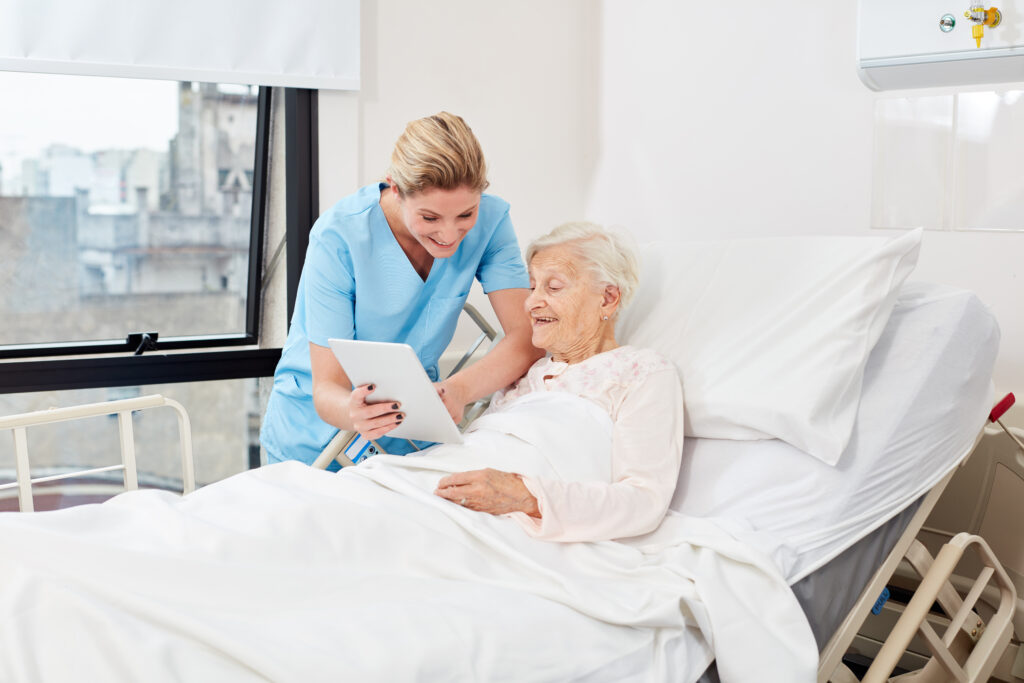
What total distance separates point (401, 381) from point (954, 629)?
1121mm

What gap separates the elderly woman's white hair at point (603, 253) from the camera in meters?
1.86

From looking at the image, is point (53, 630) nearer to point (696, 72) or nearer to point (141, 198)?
point (141, 198)

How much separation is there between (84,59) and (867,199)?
2.06 meters

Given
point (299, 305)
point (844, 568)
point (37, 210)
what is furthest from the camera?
point (37, 210)

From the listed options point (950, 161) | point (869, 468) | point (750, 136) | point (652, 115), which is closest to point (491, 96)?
point (652, 115)

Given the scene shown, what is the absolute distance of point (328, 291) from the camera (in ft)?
6.25

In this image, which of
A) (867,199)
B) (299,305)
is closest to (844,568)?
(867,199)

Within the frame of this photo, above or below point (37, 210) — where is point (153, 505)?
below

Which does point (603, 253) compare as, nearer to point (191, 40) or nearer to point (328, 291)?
point (328, 291)

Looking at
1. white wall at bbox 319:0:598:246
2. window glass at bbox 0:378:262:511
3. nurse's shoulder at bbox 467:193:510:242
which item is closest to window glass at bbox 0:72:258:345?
window glass at bbox 0:378:262:511

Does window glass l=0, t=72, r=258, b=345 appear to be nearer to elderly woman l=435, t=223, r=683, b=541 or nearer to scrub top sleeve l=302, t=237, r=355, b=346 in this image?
scrub top sleeve l=302, t=237, r=355, b=346

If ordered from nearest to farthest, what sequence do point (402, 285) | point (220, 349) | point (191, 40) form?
point (402, 285)
point (191, 40)
point (220, 349)

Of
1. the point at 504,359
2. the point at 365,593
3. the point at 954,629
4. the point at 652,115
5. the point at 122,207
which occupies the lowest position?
the point at 954,629

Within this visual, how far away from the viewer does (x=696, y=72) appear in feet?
8.72
